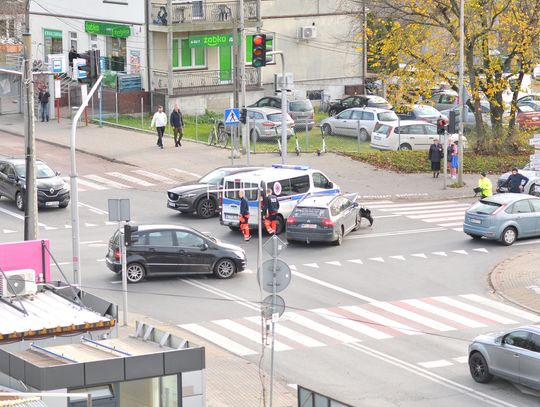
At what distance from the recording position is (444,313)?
2736 cm

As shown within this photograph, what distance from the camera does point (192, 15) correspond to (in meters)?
57.0

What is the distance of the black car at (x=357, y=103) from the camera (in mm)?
57500

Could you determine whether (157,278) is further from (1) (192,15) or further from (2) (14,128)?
(1) (192,15)

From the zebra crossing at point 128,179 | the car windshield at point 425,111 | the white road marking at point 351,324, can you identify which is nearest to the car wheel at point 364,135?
the car windshield at point 425,111

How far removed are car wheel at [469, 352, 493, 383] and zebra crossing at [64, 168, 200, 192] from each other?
838 inches

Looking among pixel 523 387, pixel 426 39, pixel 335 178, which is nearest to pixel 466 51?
pixel 426 39

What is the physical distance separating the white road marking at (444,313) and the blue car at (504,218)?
6.38 m

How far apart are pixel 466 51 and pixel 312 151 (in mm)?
7384

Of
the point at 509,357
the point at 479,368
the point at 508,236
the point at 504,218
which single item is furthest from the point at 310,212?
the point at 509,357

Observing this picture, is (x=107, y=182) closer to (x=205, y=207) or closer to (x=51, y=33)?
(x=205, y=207)

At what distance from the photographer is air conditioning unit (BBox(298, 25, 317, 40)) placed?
62.2 meters

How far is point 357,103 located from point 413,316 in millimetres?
32071

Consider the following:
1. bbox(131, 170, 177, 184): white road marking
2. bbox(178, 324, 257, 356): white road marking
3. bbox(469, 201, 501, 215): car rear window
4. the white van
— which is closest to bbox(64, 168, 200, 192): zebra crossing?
bbox(131, 170, 177, 184): white road marking

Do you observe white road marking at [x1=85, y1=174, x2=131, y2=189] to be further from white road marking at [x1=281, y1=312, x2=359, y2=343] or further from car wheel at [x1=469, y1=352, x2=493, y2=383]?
car wheel at [x1=469, y1=352, x2=493, y2=383]
